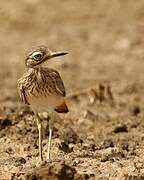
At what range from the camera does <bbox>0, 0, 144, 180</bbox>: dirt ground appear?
670cm

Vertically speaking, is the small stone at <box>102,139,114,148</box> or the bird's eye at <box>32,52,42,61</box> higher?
the bird's eye at <box>32,52,42,61</box>

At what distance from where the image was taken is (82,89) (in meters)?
11.0

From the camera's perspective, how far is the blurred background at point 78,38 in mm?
12258

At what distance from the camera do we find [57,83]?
Answer: 6816mm

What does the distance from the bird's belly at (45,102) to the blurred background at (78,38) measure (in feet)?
11.0

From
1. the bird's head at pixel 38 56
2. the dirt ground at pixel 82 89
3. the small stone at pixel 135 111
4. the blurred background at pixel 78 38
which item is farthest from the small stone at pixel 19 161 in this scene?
the blurred background at pixel 78 38

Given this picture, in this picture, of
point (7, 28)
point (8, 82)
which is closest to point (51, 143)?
point (8, 82)

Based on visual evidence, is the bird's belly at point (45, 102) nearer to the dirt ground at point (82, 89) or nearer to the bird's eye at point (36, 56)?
the bird's eye at point (36, 56)

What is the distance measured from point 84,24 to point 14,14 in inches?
67.1

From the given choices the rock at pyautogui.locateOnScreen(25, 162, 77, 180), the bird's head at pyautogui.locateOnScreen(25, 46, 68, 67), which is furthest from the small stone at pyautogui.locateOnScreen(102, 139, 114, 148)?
the rock at pyautogui.locateOnScreen(25, 162, 77, 180)

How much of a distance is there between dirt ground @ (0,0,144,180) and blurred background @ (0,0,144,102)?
0.05ft

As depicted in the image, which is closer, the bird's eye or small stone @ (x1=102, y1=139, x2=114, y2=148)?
the bird's eye

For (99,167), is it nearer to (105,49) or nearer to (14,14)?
(105,49)

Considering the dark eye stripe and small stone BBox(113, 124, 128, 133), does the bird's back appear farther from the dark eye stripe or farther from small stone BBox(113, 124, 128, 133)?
small stone BBox(113, 124, 128, 133)
